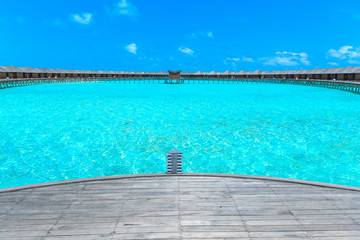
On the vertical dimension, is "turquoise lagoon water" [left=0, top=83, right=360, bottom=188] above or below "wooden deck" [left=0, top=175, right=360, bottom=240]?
below

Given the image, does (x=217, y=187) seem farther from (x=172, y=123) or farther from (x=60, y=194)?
(x=172, y=123)

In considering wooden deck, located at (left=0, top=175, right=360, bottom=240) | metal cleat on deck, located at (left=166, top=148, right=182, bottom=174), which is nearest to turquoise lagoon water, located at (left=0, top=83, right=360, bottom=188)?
metal cleat on deck, located at (left=166, top=148, right=182, bottom=174)

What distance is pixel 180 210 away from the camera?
4.27m

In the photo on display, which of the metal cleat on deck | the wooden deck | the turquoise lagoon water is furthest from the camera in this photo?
the turquoise lagoon water

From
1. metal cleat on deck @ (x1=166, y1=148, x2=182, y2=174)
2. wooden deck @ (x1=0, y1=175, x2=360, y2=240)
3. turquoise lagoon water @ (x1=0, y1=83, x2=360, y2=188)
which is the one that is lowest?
turquoise lagoon water @ (x1=0, y1=83, x2=360, y2=188)

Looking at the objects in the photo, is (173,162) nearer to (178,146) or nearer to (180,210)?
(180,210)

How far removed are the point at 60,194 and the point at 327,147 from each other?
37.2ft

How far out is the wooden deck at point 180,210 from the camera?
3.66m

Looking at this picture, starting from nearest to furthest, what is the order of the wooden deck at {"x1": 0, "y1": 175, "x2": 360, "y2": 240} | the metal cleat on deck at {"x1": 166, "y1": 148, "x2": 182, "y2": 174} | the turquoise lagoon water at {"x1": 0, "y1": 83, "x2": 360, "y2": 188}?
1. the wooden deck at {"x1": 0, "y1": 175, "x2": 360, "y2": 240}
2. the metal cleat on deck at {"x1": 166, "y1": 148, "x2": 182, "y2": 174}
3. the turquoise lagoon water at {"x1": 0, "y1": 83, "x2": 360, "y2": 188}

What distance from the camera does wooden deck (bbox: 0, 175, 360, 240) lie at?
3.66m

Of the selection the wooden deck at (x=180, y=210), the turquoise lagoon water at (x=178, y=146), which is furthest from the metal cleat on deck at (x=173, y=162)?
the turquoise lagoon water at (x=178, y=146)

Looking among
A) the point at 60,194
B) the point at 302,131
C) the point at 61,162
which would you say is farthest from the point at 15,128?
the point at 302,131

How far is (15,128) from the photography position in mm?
15562

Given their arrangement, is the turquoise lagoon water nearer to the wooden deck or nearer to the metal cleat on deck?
the metal cleat on deck
